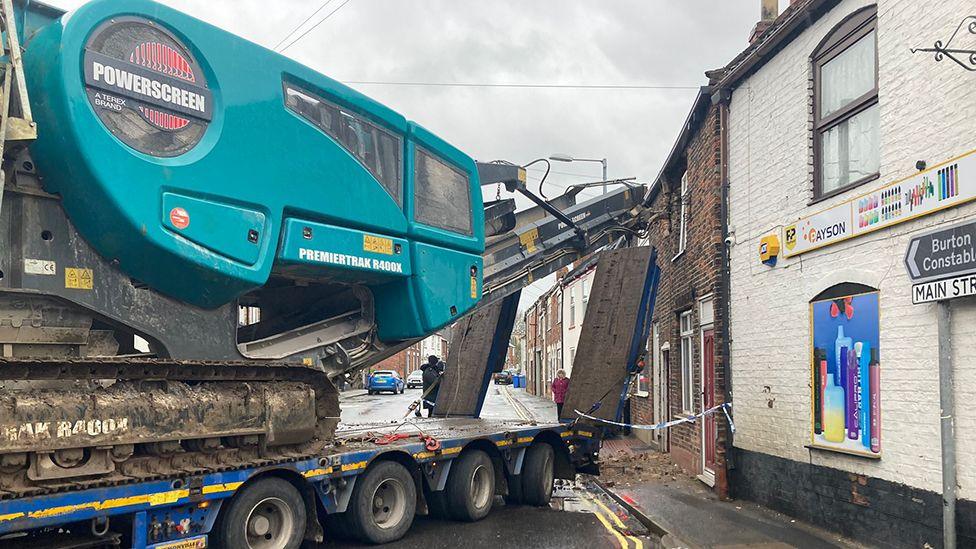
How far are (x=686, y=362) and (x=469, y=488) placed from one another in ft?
19.9

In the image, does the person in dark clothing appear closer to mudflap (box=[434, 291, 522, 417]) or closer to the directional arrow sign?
mudflap (box=[434, 291, 522, 417])

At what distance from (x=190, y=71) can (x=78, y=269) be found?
1.72m

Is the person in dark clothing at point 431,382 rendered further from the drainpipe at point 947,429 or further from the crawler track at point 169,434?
the drainpipe at point 947,429

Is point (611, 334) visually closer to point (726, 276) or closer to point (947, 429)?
point (726, 276)

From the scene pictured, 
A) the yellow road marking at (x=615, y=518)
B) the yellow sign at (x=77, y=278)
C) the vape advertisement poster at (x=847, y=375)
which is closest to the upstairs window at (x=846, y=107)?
the vape advertisement poster at (x=847, y=375)

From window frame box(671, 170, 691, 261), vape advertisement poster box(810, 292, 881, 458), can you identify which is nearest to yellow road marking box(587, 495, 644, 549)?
vape advertisement poster box(810, 292, 881, 458)

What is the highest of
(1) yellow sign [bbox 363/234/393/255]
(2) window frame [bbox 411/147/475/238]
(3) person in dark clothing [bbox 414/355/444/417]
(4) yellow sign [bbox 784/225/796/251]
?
(2) window frame [bbox 411/147/475/238]

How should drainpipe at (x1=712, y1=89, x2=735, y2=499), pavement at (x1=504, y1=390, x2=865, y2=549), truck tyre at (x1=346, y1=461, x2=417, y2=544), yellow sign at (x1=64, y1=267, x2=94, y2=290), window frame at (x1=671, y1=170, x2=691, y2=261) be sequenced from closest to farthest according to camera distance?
1. yellow sign at (x1=64, y1=267, x2=94, y2=290)
2. truck tyre at (x1=346, y1=461, x2=417, y2=544)
3. pavement at (x1=504, y1=390, x2=865, y2=549)
4. drainpipe at (x1=712, y1=89, x2=735, y2=499)
5. window frame at (x1=671, y1=170, x2=691, y2=261)

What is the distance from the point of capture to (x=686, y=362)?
14508 mm

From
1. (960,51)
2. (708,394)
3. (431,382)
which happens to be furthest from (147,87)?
(708,394)

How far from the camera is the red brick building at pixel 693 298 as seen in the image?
38.1 feet

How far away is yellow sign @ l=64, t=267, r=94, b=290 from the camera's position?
585cm

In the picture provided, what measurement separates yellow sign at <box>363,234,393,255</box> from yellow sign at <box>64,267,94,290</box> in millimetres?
2541

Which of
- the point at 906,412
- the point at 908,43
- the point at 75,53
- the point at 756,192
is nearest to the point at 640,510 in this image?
the point at 906,412
